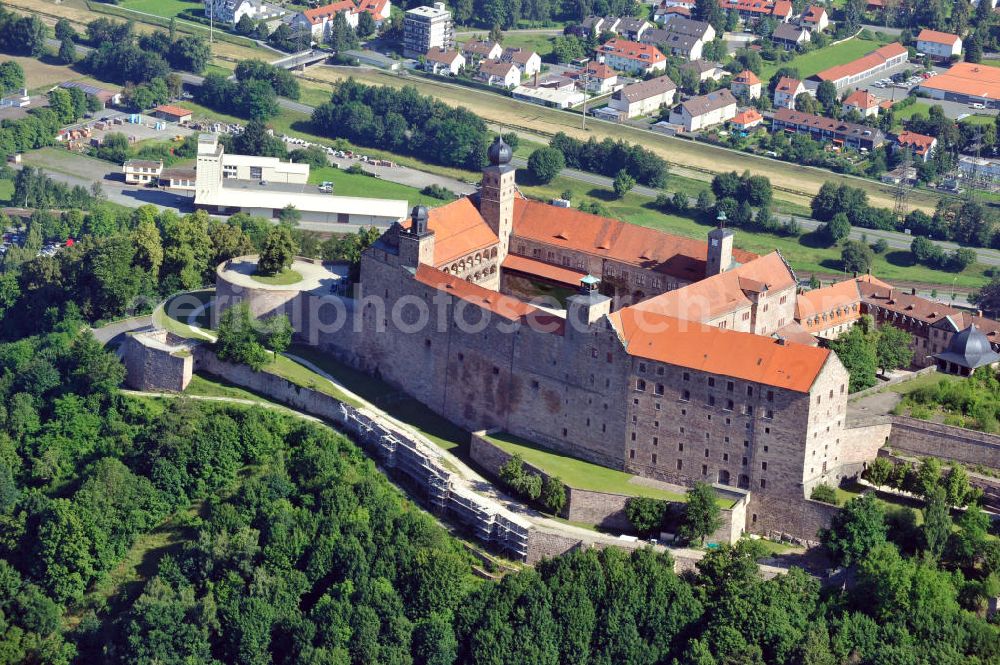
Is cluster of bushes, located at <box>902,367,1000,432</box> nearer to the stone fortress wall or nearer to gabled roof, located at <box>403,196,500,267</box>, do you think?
gabled roof, located at <box>403,196,500,267</box>

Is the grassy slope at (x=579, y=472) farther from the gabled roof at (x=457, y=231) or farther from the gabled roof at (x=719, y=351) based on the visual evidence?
the gabled roof at (x=457, y=231)

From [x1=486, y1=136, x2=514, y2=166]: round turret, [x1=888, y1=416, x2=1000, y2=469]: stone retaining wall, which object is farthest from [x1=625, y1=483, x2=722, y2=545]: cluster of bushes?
[x1=486, y1=136, x2=514, y2=166]: round turret

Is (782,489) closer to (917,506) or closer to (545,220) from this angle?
(917,506)

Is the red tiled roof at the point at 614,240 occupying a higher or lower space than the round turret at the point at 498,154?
lower

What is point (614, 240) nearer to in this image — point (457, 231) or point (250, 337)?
point (457, 231)

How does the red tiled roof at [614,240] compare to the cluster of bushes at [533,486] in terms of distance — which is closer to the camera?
the cluster of bushes at [533,486]

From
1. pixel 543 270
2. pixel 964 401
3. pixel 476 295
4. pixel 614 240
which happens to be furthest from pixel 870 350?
pixel 476 295

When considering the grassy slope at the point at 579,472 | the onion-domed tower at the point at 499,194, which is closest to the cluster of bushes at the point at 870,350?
the grassy slope at the point at 579,472
